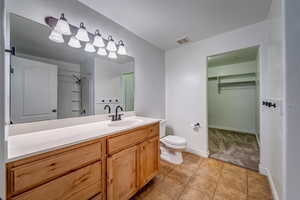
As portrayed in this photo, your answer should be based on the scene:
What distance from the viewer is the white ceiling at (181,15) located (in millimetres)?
1492

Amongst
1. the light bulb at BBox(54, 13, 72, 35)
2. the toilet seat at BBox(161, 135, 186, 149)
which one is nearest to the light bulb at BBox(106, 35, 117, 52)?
the light bulb at BBox(54, 13, 72, 35)

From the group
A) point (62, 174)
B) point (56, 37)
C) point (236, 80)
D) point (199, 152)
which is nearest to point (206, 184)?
point (199, 152)

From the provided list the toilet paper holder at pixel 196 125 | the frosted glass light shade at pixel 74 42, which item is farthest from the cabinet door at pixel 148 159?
the frosted glass light shade at pixel 74 42

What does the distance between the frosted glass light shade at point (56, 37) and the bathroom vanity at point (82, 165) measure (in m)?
0.99

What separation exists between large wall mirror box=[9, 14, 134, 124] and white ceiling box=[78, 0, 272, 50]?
655 mm

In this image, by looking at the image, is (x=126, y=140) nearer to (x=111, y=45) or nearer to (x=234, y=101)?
(x=111, y=45)

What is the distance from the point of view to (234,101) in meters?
4.09

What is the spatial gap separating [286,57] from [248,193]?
1.58 metres

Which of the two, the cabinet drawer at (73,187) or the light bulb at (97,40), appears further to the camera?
the light bulb at (97,40)

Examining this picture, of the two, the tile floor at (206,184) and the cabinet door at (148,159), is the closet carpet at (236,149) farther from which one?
the cabinet door at (148,159)

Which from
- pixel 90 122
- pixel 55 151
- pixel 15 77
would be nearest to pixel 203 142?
pixel 90 122

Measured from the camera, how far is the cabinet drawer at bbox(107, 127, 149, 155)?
1.13m

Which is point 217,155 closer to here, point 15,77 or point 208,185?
point 208,185

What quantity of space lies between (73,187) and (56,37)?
146 centimetres
